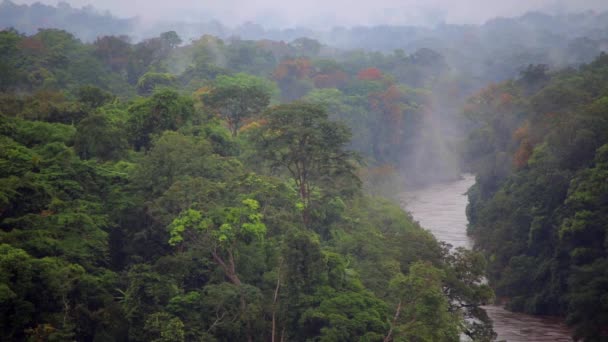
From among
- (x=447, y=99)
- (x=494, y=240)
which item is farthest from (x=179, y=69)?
(x=494, y=240)

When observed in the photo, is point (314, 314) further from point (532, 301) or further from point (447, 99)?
point (447, 99)

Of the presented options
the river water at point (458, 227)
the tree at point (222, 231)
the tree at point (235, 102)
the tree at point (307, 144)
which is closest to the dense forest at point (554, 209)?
the river water at point (458, 227)

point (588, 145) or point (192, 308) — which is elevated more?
point (588, 145)

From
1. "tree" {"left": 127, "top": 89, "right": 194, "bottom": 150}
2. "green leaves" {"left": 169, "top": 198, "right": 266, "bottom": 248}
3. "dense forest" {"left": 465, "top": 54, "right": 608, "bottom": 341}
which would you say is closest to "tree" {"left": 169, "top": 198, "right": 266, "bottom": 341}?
"green leaves" {"left": 169, "top": 198, "right": 266, "bottom": 248}

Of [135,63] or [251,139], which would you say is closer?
[251,139]

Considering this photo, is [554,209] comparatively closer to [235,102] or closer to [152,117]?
[235,102]
